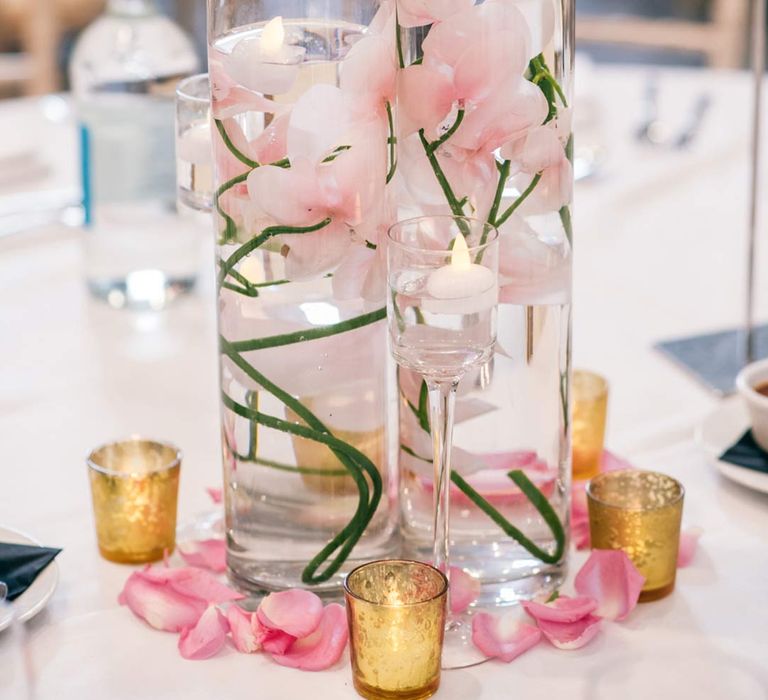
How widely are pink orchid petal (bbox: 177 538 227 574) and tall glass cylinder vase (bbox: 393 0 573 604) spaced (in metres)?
0.13

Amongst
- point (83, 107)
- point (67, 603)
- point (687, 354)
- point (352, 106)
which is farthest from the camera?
point (83, 107)

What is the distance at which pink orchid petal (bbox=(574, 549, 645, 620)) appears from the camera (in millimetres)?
759

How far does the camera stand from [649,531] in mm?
786

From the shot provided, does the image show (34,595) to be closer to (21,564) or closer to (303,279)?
(21,564)

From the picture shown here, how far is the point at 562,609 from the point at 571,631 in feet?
0.04

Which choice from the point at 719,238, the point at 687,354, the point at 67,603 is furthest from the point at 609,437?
the point at 719,238

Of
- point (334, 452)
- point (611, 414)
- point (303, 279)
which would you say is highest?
point (303, 279)

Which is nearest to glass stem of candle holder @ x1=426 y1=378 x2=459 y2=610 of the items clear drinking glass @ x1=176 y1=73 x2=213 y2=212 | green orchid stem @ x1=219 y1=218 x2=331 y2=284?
green orchid stem @ x1=219 y1=218 x2=331 y2=284

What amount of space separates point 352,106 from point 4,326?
2.43ft

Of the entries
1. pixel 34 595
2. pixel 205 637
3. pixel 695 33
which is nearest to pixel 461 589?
pixel 205 637

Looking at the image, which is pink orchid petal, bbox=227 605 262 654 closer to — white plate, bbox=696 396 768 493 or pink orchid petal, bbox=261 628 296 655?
pink orchid petal, bbox=261 628 296 655

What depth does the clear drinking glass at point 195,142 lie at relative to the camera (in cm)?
80

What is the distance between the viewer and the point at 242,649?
739mm

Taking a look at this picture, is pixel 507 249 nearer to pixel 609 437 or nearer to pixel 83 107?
pixel 609 437
